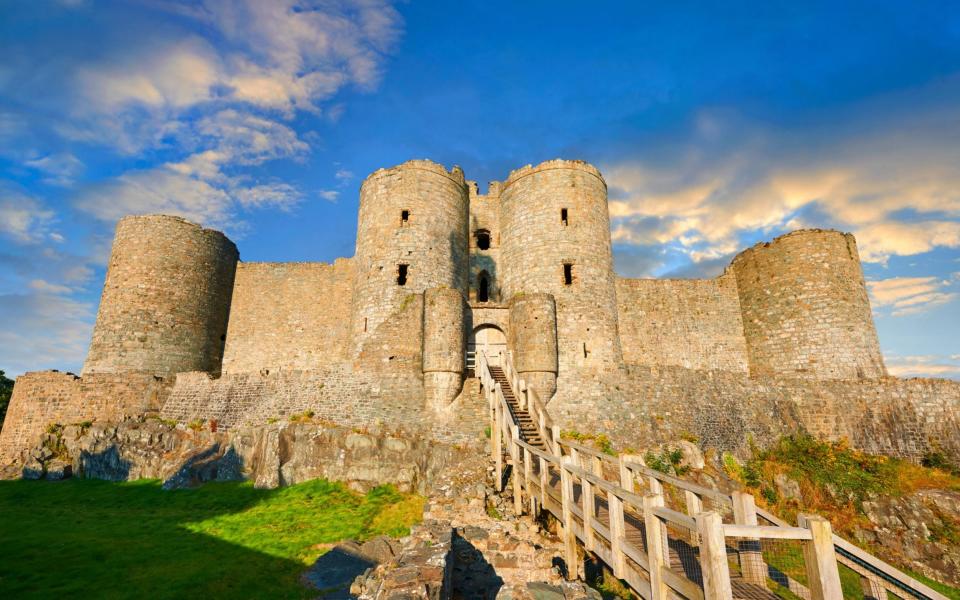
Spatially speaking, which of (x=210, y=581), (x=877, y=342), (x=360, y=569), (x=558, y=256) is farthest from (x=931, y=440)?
(x=210, y=581)

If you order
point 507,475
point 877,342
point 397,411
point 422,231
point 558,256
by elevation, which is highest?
point 422,231

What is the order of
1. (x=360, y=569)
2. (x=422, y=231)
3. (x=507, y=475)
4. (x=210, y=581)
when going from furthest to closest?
(x=422, y=231) < (x=507, y=475) < (x=360, y=569) < (x=210, y=581)

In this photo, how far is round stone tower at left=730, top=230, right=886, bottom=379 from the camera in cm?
2081

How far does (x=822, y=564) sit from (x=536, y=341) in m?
13.4

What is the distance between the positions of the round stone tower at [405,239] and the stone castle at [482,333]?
0.31 ft

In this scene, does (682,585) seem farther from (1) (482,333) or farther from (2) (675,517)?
(1) (482,333)

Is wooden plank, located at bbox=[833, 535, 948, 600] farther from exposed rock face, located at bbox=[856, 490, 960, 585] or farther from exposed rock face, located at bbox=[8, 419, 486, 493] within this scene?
exposed rock face, located at bbox=[856, 490, 960, 585]

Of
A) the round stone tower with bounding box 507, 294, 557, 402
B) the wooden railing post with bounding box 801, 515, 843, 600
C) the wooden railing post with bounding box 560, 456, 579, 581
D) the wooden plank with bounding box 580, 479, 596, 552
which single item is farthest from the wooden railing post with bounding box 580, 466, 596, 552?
the round stone tower with bounding box 507, 294, 557, 402

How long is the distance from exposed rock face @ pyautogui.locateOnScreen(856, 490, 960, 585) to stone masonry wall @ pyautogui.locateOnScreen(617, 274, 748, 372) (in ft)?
26.0

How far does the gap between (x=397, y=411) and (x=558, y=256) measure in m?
9.46

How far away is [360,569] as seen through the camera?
34.2ft

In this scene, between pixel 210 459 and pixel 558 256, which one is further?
pixel 558 256

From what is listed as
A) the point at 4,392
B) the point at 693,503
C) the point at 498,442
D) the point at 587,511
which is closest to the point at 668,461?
the point at 498,442

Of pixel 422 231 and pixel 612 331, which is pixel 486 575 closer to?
pixel 612 331
